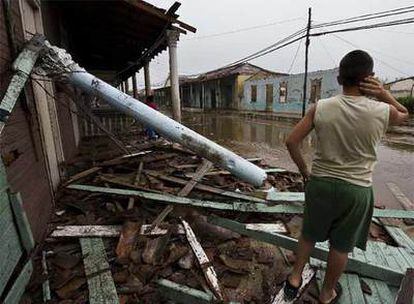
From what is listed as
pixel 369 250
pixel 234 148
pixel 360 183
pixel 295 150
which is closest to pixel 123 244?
pixel 295 150

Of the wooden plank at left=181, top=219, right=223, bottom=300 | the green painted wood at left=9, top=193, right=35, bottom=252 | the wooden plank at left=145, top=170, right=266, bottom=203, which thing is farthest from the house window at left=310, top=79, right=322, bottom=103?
the green painted wood at left=9, top=193, right=35, bottom=252

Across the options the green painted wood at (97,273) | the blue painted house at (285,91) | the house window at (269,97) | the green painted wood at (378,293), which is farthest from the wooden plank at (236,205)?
the house window at (269,97)

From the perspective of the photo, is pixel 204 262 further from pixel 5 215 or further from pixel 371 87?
pixel 371 87

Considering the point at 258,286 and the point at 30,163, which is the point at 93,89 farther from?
the point at 258,286

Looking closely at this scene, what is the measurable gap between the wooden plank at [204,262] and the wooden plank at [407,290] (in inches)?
59.6

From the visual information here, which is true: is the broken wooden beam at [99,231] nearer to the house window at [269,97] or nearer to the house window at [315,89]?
the house window at [315,89]

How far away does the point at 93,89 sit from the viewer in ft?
12.1

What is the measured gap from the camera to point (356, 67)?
2.11m

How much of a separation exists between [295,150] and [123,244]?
228 centimetres

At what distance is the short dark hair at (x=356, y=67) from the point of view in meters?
2.08

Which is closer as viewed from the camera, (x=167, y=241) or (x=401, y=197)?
(x=167, y=241)

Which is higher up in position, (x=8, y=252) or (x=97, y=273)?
(x=8, y=252)

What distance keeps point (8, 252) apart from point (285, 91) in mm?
24790

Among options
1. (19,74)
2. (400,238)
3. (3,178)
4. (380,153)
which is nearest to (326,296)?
(400,238)
